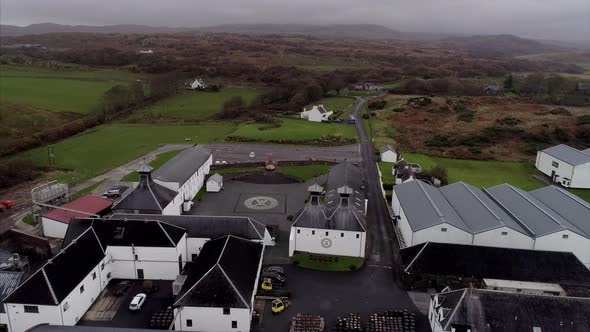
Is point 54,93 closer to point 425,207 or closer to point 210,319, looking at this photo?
point 210,319

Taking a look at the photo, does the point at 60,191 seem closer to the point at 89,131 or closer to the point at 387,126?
the point at 89,131

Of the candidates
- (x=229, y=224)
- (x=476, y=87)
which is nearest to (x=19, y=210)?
(x=229, y=224)

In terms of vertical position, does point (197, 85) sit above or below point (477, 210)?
above

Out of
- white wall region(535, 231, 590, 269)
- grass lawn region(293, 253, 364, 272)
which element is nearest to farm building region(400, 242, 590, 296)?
Answer: white wall region(535, 231, 590, 269)

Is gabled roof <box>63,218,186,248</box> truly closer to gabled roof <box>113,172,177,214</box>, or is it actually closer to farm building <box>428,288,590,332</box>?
gabled roof <box>113,172,177,214</box>

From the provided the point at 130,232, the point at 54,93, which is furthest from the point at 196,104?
the point at 130,232
